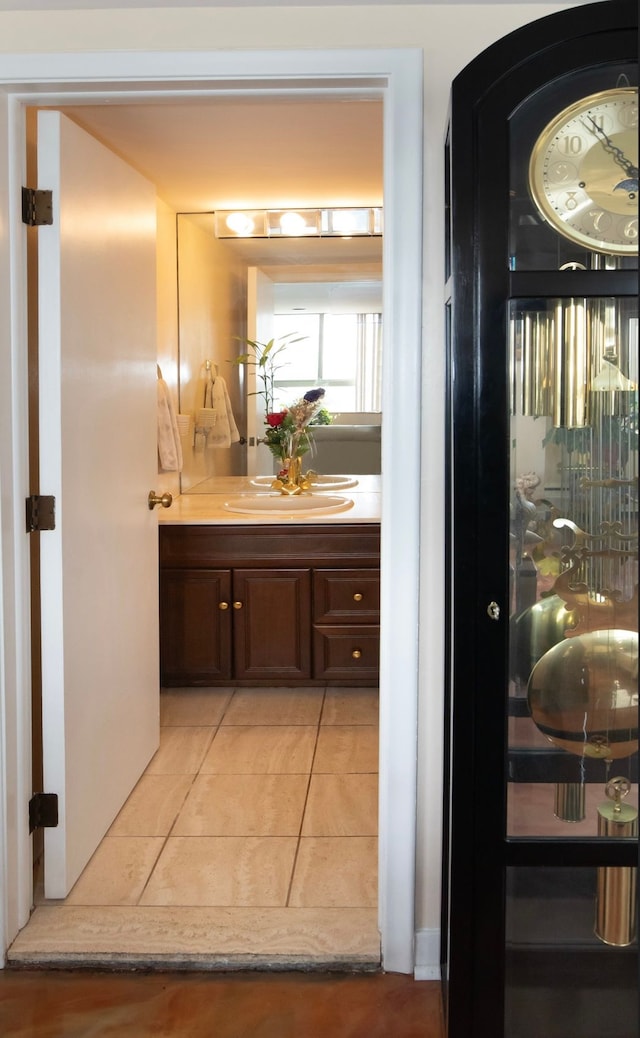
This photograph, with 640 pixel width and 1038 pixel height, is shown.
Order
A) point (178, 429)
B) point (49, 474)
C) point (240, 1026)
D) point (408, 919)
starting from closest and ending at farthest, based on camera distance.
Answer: point (240, 1026), point (408, 919), point (49, 474), point (178, 429)

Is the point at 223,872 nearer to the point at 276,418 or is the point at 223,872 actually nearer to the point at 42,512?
the point at 42,512

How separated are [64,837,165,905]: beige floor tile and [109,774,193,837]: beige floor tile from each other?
6 cm

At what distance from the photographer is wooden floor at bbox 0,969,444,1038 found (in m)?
2.26

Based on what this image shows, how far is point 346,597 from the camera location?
15.0 feet

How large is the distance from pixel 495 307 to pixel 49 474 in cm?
131

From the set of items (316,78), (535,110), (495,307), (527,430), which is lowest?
(527,430)

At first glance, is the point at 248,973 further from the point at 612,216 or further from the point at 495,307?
the point at 612,216

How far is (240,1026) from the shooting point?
7.48ft

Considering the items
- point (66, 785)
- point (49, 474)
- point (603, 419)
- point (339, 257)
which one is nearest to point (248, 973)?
point (66, 785)

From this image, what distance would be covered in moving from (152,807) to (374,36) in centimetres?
245

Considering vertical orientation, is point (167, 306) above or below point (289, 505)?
above

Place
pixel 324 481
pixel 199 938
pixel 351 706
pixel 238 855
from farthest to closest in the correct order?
pixel 324 481, pixel 351 706, pixel 238 855, pixel 199 938

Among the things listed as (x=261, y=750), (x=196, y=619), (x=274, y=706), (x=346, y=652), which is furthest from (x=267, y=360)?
(x=261, y=750)

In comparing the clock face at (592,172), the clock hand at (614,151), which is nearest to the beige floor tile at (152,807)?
the clock face at (592,172)
